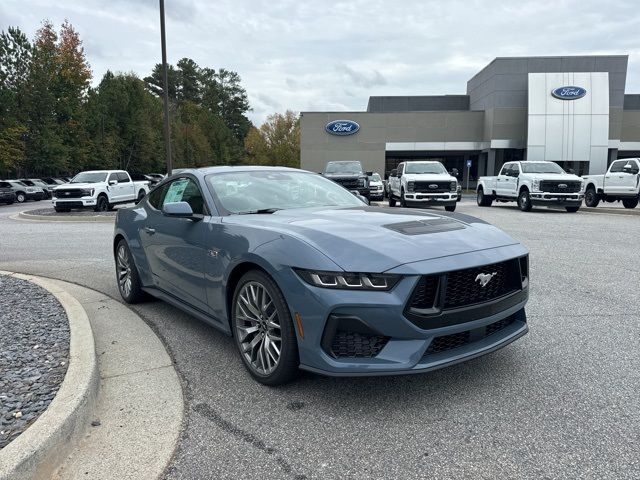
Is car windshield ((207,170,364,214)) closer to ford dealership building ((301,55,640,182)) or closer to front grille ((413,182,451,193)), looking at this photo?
front grille ((413,182,451,193))

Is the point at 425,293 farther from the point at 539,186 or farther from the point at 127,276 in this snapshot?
the point at 539,186

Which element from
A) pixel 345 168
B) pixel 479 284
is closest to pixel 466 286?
pixel 479 284

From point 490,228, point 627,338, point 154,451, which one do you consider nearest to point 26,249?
point 154,451

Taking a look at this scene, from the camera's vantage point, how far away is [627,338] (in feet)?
13.8

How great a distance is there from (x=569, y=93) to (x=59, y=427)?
44.8 meters

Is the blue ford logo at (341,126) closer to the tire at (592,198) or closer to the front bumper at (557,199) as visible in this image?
the tire at (592,198)

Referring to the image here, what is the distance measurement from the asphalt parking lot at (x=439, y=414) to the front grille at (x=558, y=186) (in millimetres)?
13685

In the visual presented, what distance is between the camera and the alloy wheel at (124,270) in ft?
18.1

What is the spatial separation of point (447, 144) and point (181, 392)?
4447 centimetres

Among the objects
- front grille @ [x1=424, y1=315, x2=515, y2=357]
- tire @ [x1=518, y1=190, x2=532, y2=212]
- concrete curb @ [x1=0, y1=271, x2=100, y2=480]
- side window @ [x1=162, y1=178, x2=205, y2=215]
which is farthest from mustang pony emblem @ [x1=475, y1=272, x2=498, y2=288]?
tire @ [x1=518, y1=190, x2=532, y2=212]

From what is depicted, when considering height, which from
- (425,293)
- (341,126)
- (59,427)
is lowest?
(59,427)

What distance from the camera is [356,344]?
287cm

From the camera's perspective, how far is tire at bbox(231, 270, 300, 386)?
10.2 feet

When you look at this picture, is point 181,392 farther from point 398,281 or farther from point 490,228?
point 490,228
